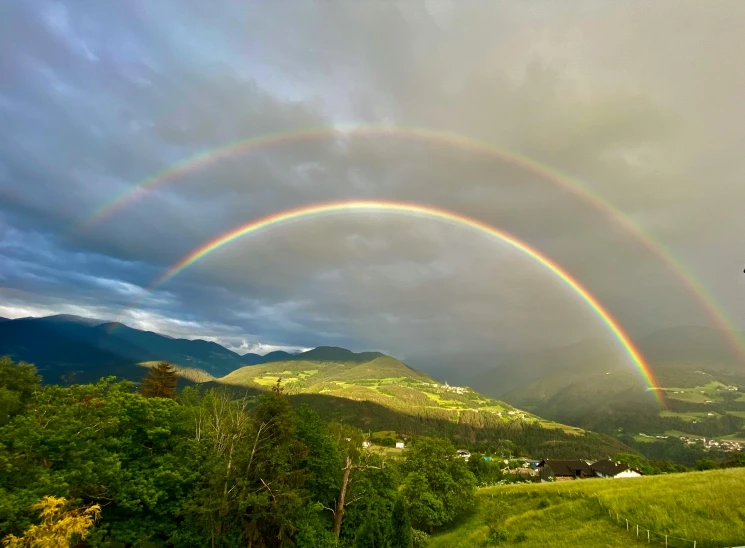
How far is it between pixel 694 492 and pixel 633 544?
35.8ft

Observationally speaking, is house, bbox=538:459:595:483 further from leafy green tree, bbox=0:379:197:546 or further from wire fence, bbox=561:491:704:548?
leafy green tree, bbox=0:379:197:546

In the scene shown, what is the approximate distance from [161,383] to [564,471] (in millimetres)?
132836

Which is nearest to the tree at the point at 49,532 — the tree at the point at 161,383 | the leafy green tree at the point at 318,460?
the leafy green tree at the point at 318,460

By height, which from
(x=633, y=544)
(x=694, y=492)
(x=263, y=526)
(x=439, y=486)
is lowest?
(x=439, y=486)

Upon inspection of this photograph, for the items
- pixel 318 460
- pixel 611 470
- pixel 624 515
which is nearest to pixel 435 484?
pixel 318 460

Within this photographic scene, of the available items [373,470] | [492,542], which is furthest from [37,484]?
[492,542]

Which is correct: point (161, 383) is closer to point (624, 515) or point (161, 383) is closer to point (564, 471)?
point (624, 515)

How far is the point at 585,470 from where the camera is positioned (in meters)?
129

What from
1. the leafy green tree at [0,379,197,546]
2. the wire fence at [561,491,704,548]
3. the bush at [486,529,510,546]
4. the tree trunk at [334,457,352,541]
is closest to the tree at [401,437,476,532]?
the bush at [486,529,510,546]

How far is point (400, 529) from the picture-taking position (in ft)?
106

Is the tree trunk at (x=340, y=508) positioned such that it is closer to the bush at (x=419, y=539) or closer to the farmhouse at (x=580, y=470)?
the bush at (x=419, y=539)

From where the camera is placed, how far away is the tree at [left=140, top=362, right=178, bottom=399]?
6825 centimetres

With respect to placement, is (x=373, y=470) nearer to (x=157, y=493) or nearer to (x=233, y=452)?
(x=233, y=452)

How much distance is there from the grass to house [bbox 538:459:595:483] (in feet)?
309
